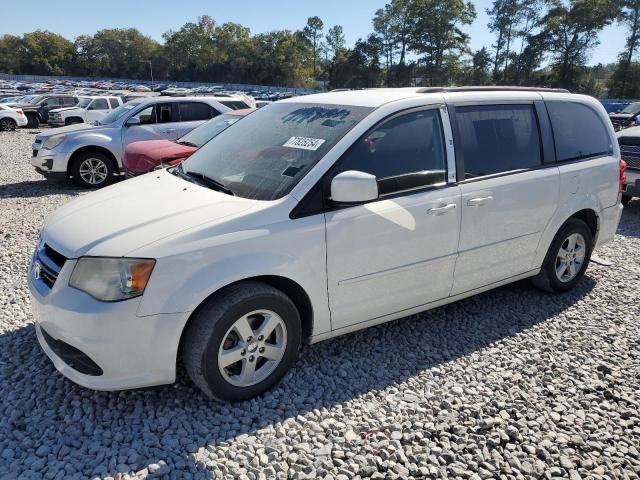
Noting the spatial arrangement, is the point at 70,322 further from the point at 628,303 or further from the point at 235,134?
the point at 628,303

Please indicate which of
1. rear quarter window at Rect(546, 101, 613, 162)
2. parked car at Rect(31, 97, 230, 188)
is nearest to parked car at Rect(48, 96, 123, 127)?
parked car at Rect(31, 97, 230, 188)

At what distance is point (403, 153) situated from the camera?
3.35 m

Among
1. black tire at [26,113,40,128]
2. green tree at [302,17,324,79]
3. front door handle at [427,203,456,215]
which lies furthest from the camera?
green tree at [302,17,324,79]

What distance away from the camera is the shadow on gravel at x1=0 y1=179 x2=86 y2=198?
9180mm

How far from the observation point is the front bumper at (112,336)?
254 centimetres

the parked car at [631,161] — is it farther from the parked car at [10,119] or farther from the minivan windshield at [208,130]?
the parked car at [10,119]

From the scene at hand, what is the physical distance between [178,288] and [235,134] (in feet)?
5.48

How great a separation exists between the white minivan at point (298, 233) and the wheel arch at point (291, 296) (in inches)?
0.4

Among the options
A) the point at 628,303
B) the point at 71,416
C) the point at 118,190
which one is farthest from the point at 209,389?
the point at 628,303

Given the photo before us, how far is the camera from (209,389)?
283 centimetres

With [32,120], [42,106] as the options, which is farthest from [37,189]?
[42,106]

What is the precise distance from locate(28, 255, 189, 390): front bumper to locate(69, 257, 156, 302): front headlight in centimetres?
4

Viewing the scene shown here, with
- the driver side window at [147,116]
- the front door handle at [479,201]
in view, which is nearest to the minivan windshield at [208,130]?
the driver side window at [147,116]

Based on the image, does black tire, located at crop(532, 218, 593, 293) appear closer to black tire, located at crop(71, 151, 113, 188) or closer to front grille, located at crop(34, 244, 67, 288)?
front grille, located at crop(34, 244, 67, 288)
